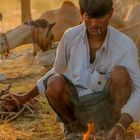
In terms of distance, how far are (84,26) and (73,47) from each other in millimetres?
210

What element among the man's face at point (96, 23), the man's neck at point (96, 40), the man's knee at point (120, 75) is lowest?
the man's knee at point (120, 75)

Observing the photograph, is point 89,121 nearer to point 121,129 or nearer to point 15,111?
point 121,129

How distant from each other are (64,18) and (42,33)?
1.44 meters

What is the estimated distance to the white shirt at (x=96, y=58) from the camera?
500 centimetres

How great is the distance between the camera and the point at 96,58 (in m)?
5.18

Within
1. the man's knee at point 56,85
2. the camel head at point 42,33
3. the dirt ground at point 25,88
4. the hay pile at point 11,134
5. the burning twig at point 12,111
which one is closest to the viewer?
the man's knee at point 56,85

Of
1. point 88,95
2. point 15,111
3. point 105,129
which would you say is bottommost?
point 15,111

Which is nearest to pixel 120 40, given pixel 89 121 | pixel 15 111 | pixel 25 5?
pixel 89 121

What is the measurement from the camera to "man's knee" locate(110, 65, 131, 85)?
4.91 m

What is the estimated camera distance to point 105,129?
536 cm

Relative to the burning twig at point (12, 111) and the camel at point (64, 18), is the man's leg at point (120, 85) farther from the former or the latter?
the camel at point (64, 18)

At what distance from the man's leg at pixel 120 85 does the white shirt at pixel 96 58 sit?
6 cm

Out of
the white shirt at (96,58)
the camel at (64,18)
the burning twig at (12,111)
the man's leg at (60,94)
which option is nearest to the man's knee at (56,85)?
the man's leg at (60,94)

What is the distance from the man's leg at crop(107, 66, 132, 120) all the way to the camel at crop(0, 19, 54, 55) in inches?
174
